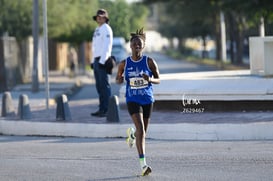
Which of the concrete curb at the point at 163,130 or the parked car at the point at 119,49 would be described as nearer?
the concrete curb at the point at 163,130

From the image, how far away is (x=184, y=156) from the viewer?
12.1 meters

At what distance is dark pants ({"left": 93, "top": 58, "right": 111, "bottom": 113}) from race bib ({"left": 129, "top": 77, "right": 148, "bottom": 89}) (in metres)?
5.76

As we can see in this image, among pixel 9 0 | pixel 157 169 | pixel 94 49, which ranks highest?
pixel 9 0

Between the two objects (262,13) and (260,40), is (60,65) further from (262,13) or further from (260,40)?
(260,40)

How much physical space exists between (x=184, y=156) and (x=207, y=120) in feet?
11.2

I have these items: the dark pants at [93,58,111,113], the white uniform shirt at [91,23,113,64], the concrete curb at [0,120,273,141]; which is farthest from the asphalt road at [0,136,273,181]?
the white uniform shirt at [91,23,113,64]

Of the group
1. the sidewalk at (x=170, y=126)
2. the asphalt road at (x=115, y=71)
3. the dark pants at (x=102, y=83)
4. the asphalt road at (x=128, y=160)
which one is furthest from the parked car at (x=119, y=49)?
the asphalt road at (x=128, y=160)

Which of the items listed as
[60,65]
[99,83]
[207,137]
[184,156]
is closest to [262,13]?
[99,83]

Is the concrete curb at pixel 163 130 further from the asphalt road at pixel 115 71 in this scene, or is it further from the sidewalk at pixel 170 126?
the asphalt road at pixel 115 71

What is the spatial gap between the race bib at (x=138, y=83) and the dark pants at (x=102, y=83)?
576 cm

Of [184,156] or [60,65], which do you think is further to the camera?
[60,65]

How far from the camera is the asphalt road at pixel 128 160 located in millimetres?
10430

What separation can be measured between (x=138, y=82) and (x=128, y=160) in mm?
1757

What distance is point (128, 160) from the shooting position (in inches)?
468
